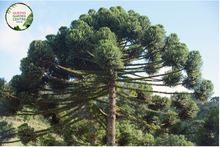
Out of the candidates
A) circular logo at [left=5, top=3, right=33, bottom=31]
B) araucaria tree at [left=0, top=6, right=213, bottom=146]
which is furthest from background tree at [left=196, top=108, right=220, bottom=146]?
circular logo at [left=5, top=3, right=33, bottom=31]

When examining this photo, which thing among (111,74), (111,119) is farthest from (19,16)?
(111,119)

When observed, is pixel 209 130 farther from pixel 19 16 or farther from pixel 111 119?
pixel 19 16

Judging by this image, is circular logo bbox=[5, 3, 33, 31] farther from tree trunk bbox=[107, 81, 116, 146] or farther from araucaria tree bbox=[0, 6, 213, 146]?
tree trunk bbox=[107, 81, 116, 146]

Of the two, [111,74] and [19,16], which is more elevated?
[19,16]

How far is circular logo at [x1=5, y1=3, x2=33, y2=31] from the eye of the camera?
7.78 metres

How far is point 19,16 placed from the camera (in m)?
7.92

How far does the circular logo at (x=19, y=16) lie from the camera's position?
25.5ft

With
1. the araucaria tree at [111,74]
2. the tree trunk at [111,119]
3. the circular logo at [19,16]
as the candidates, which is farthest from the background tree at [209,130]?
the circular logo at [19,16]

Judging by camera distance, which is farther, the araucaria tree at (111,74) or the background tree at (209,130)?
the background tree at (209,130)

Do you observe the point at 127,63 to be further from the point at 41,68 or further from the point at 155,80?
the point at 41,68

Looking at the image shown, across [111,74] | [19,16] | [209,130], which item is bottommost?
[209,130]

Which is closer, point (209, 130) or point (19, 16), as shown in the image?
point (19, 16)

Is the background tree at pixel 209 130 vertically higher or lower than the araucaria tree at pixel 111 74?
lower

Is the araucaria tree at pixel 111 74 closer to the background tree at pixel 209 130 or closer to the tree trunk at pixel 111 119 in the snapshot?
the tree trunk at pixel 111 119
